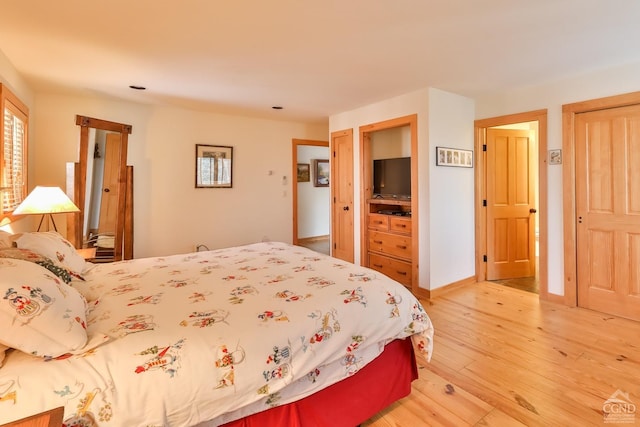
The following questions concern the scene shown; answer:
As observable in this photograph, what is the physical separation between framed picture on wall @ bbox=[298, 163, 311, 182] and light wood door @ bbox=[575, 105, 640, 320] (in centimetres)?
484

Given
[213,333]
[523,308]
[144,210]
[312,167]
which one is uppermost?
[312,167]

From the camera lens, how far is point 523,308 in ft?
10.6

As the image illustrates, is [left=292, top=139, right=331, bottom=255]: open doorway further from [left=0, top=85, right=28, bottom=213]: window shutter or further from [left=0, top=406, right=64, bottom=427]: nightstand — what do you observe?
[left=0, top=406, right=64, bottom=427]: nightstand

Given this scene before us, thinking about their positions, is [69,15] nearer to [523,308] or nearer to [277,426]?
[277,426]

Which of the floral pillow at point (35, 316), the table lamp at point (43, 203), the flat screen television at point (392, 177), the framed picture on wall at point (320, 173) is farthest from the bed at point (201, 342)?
Answer: the framed picture on wall at point (320, 173)

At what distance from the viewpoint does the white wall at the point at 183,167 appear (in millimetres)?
3664

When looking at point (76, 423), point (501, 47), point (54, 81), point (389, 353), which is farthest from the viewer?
point (54, 81)

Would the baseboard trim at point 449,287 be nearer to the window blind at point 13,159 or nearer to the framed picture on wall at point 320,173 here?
the window blind at point 13,159

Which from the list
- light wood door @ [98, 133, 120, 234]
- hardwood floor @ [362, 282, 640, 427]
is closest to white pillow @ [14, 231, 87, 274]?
light wood door @ [98, 133, 120, 234]

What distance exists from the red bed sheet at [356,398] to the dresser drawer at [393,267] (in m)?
2.06

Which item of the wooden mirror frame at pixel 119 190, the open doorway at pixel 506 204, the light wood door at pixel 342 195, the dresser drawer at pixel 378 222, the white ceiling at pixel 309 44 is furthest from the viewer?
the light wood door at pixel 342 195

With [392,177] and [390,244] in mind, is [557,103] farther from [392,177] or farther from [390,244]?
[390,244]

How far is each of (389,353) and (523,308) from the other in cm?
224

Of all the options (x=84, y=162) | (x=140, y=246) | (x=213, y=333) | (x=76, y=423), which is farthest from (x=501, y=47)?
(x=140, y=246)
